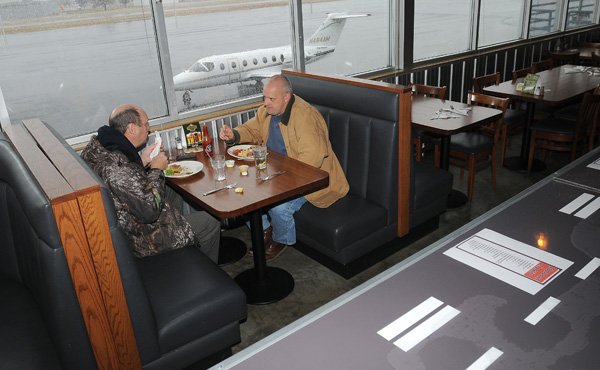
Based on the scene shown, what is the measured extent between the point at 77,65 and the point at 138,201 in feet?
6.07

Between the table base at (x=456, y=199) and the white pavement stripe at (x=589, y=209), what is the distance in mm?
2303

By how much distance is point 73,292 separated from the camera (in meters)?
1.92

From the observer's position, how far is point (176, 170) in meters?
3.11

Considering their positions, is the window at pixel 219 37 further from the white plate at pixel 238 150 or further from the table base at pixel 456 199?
the table base at pixel 456 199

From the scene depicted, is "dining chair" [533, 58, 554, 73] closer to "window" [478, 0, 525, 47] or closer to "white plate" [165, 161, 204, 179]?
"window" [478, 0, 525, 47]

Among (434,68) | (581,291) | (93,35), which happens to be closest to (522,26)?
(434,68)

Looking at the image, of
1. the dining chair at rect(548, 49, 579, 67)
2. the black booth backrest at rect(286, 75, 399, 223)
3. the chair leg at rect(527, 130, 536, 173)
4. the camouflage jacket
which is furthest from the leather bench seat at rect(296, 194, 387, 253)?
the dining chair at rect(548, 49, 579, 67)

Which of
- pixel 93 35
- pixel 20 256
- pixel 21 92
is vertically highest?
pixel 93 35

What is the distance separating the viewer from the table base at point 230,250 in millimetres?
3777

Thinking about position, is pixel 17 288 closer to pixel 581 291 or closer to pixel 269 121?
pixel 269 121

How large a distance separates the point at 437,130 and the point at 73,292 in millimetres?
2974

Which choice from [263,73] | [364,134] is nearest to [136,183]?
[364,134]

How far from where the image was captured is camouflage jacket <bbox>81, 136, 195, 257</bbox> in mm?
2402

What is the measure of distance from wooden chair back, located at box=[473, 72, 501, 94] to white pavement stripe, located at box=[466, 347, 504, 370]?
4.50 meters
